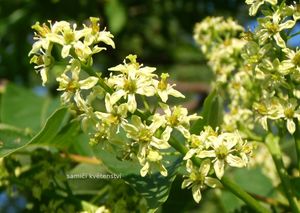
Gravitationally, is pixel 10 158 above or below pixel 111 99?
below

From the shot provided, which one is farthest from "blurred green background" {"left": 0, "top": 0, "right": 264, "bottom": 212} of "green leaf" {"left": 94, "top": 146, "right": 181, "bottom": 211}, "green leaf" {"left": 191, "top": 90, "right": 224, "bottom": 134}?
"green leaf" {"left": 94, "top": 146, "right": 181, "bottom": 211}

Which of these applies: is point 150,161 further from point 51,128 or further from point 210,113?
point 51,128

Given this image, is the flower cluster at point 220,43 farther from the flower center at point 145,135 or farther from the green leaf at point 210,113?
the flower center at point 145,135

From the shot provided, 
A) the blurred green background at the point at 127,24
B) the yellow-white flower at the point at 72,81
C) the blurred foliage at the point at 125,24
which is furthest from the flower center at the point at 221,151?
the blurred foliage at the point at 125,24

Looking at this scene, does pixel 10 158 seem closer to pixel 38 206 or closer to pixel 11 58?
pixel 38 206

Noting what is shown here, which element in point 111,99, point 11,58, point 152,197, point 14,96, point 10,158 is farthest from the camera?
point 11,58

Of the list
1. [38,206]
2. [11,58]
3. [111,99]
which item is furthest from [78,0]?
[111,99]

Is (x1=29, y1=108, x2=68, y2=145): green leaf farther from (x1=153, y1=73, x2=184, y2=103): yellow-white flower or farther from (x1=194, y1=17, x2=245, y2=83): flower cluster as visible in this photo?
(x1=194, y1=17, x2=245, y2=83): flower cluster

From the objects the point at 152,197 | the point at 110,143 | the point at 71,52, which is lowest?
the point at 152,197

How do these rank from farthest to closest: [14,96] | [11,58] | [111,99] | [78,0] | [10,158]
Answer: [11,58] → [78,0] → [14,96] → [10,158] → [111,99]
